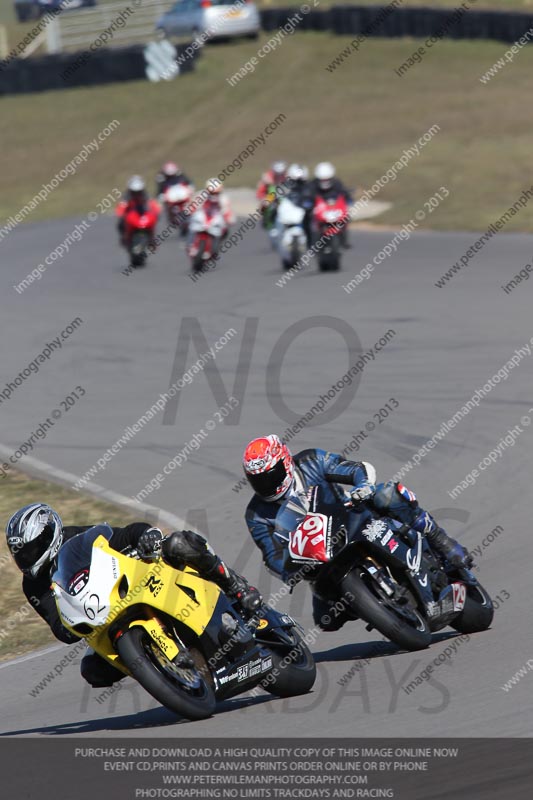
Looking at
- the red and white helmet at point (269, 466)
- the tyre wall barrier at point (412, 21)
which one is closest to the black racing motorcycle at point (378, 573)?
the red and white helmet at point (269, 466)

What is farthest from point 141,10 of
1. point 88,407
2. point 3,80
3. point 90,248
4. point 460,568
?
point 460,568

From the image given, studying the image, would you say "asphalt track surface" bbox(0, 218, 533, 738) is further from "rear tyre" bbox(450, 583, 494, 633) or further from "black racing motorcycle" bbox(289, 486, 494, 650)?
"black racing motorcycle" bbox(289, 486, 494, 650)

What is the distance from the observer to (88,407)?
49.9 feet

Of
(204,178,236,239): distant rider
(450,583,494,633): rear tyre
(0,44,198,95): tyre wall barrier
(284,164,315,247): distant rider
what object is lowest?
(0,44,198,95): tyre wall barrier

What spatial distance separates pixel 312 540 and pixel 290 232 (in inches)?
599

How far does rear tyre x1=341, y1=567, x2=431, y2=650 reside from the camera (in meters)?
7.07

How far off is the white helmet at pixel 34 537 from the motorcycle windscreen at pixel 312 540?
1.22 metres

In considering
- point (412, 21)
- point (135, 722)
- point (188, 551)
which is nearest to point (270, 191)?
point (135, 722)

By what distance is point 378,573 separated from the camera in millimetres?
7250

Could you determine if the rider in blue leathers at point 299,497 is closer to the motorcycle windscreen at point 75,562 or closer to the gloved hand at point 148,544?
the gloved hand at point 148,544

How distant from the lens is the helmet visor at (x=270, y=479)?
745cm

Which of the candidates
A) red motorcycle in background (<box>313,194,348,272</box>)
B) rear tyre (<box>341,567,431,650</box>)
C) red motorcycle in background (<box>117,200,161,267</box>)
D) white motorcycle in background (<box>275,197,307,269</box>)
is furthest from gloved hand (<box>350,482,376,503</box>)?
red motorcycle in background (<box>117,200,161,267</box>)

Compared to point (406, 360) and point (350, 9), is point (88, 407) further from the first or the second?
point (350, 9)
